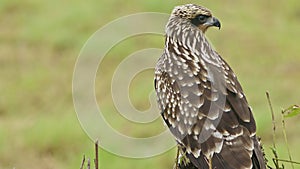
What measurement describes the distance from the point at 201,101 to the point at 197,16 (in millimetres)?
701

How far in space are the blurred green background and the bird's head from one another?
4.34 metres

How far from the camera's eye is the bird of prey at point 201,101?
4.51 m

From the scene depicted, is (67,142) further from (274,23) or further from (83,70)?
(274,23)

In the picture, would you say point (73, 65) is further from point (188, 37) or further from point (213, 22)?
point (213, 22)

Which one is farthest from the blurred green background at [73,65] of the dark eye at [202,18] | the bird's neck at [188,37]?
the dark eye at [202,18]

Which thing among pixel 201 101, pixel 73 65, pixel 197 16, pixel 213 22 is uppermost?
pixel 73 65

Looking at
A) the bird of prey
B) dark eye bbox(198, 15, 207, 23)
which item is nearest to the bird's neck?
the bird of prey

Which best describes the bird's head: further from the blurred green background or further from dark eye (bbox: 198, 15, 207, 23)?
the blurred green background

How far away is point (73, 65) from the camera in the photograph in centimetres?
1293

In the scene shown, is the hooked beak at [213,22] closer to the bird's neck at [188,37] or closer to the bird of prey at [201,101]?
the bird of prey at [201,101]

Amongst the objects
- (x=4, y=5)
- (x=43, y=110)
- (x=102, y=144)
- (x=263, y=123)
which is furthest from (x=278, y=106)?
(x=4, y=5)

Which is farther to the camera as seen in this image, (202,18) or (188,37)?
(188,37)

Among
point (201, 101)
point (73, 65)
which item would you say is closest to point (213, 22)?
point (201, 101)

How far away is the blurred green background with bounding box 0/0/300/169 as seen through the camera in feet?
33.2
